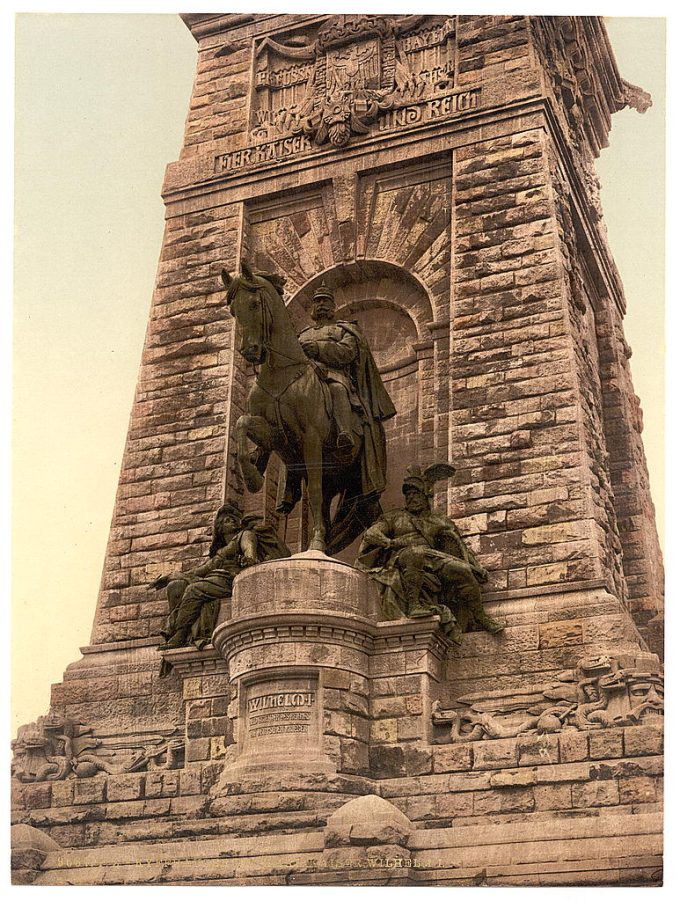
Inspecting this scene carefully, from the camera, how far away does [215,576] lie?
67.9 feet

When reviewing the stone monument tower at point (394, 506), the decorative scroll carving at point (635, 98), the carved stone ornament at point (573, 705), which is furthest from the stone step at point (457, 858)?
the decorative scroll carving at point (635, 98)

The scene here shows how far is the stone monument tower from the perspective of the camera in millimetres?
18062

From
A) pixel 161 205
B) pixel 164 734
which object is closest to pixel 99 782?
pixel 164 734

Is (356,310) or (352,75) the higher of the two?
(352,75)

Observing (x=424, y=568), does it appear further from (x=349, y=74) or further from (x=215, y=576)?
(x=349, y=74)

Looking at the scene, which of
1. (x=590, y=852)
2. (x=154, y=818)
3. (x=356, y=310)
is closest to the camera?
(x=590, y=852)

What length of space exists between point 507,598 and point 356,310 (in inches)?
217

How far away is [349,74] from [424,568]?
8.00 metres

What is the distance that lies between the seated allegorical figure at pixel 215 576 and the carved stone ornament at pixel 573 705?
3.01 meters

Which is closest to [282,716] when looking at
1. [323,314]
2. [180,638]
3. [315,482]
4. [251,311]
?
[180,638]

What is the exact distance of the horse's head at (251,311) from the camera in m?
20.0

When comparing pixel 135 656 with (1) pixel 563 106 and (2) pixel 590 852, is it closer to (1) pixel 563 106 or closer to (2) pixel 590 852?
(2) pixel 590 852

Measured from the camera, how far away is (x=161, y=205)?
24.9 metres

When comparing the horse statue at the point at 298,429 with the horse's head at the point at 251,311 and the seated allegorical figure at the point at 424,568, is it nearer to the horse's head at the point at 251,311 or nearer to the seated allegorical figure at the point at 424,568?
the horse's head at the point at 251,311
